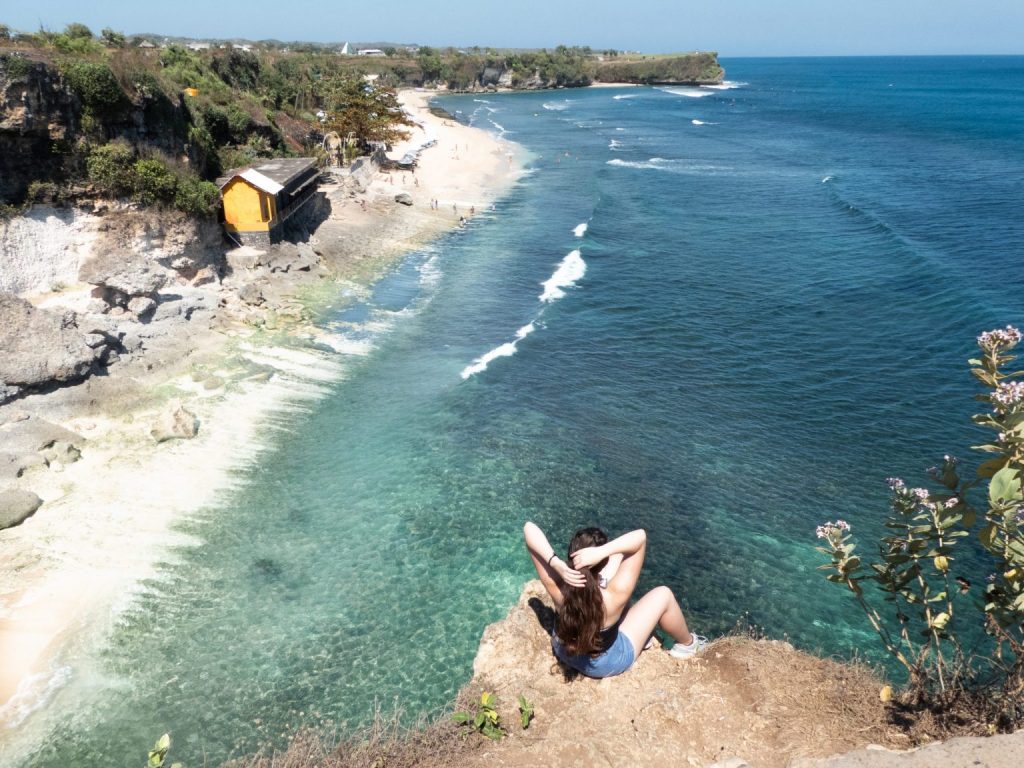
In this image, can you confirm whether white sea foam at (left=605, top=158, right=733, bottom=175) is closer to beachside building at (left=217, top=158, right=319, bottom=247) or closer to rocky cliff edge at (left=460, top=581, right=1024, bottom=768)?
beachside building at (left=217, top=158, right=319, bottom=247)

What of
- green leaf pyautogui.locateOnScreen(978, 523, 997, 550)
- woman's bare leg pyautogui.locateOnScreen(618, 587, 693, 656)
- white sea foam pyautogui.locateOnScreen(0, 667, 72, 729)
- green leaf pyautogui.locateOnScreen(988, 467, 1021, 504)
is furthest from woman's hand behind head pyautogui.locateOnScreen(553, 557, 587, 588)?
white sea foam pyautogui.locateOnScreen(0, 667, 72, 729)

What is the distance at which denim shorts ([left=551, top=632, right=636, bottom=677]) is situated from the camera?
9.59 metres

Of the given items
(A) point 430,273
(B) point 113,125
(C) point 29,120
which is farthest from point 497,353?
(C) point 29,120

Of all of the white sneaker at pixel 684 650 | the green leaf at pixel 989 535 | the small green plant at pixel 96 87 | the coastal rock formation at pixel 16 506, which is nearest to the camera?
the green leaf at pixel 989 535

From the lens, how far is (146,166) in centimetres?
3103

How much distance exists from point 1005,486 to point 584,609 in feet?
16.4

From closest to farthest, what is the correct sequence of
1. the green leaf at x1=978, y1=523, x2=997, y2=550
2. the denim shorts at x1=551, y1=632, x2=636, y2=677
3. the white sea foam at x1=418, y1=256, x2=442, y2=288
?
the green leaf at x1=978, y1=523, x2=997, y2=550 → the denim shorts at x1=551, y1=632, x2=636, y2=677 → the white sea foam at x1=418, y1=256, x2=442, y2=288

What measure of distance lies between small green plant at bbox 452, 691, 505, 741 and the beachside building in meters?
33.0

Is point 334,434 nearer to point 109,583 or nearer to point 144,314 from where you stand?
point 109,583

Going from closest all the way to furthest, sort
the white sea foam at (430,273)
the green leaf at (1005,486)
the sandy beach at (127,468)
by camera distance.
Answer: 1. the green leaf at (1005,486)
2. the sandy beach at (127,468)
3. the white sea foam at (430,273)

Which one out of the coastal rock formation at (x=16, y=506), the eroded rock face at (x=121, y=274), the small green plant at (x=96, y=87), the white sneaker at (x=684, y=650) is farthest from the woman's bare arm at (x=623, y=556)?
the small green plant at (x=96, y=87)

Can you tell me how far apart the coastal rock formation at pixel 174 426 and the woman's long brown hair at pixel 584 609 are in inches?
718

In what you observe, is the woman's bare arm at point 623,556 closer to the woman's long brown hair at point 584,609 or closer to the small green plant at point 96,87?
the woman's long brown hair at point 584,609

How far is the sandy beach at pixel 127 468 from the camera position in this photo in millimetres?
16141
